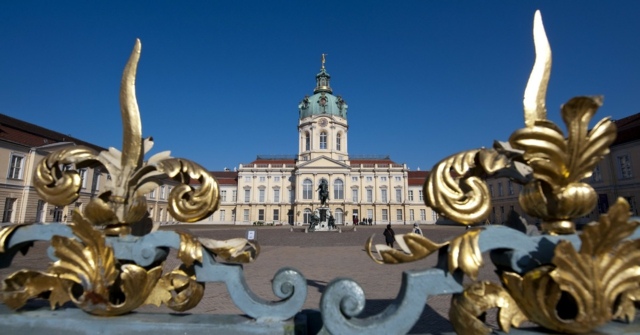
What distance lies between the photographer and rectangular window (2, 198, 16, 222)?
26.1 m

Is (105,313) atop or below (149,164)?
below

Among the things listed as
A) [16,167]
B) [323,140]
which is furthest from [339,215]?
[16,167]

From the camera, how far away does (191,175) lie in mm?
1579

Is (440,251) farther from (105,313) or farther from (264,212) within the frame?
(264,212)

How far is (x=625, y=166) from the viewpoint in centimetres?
2652

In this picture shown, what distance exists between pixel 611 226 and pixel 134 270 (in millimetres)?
2028

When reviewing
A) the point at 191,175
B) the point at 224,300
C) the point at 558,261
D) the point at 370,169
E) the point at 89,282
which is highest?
the point at 370,169

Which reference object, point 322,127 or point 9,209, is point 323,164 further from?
point 9,209

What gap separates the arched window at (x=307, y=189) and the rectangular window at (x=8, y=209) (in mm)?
36010

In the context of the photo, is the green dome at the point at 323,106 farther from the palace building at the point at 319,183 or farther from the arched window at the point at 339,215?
Answer: the arched window at the point at 339,215

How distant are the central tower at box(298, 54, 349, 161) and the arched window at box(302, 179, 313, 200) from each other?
4.11 meters

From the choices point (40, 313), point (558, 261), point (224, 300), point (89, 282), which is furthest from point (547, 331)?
point (224, 300)

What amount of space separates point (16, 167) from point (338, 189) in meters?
39.9

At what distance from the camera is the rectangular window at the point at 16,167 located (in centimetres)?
2638
